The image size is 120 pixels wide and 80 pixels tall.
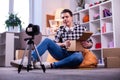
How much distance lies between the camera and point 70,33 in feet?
8.87

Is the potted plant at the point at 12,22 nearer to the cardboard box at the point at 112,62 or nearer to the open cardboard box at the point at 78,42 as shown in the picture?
the cardboard box at the point at 112,62

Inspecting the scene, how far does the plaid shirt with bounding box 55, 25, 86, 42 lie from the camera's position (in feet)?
8.71

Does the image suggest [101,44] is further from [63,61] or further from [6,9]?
[6,9]

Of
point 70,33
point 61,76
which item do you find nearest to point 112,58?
point 70,33

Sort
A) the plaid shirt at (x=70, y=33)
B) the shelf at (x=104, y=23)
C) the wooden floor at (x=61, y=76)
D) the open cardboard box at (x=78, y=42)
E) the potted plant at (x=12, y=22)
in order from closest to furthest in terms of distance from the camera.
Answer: the wooden floor at (x=61, y=76)
the open cardboard box at (x=78, y=42)
the plaid shirt at (x=70, y=33)
the shelf at (x=104, y=23)
the potted plant at (x=12, y=22)

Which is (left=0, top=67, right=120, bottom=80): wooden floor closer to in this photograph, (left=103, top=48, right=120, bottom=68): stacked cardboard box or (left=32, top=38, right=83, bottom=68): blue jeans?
(left=32, top=38, right=83, bottom=68): blue jeans

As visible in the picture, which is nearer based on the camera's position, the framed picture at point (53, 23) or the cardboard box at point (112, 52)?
the cardboard box at point (112, 52)

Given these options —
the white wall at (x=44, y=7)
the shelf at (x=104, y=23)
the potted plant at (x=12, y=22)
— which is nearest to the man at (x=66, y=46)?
the shelf at (x=104, y=23)

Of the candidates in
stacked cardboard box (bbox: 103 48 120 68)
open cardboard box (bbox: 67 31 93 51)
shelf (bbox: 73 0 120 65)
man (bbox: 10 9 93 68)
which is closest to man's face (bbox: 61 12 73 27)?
man (bbox: 10 9 93 68)

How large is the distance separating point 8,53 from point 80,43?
1919mm

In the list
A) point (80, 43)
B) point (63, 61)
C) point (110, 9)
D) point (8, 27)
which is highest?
point (110, 9)

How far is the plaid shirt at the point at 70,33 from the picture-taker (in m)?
2.65

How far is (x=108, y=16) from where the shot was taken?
4.27 m

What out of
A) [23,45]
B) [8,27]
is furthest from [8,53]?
[8,27]
